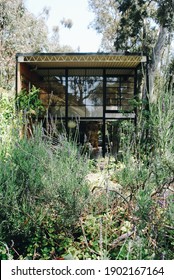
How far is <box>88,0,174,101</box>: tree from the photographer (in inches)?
597

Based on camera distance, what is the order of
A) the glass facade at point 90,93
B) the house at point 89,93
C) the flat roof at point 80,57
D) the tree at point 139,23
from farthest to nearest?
1. the tree at point 139,23
2. the glass facade at point 90,93
3. the house at point 89,93
4. the flat roof at point 80,57

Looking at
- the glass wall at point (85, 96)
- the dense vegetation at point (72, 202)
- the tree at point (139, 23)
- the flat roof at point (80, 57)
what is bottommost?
the dense vegetation at point (72, 202)

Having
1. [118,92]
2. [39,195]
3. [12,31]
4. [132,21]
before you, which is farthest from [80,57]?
[12,31]

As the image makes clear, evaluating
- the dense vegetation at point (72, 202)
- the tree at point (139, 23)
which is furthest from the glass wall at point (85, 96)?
the dense vegetation at point (72, 202)

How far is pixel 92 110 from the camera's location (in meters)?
13.7

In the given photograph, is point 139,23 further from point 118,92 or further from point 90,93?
point 90,93

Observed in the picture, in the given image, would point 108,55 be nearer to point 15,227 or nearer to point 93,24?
point 15,227

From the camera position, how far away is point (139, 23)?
17.4m

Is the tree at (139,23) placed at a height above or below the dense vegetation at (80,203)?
above

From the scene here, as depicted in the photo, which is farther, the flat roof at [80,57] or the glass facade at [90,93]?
the glass facade at [90,93]

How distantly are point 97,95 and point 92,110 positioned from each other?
59 cm

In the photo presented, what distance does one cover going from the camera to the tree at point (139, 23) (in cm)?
1516

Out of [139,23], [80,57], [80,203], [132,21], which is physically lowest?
[80,203]

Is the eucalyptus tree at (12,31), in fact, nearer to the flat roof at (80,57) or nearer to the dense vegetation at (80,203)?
the flat roof at (80,57)
